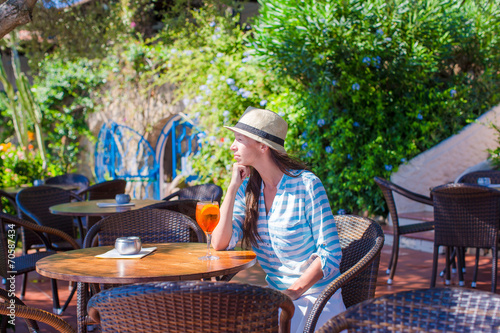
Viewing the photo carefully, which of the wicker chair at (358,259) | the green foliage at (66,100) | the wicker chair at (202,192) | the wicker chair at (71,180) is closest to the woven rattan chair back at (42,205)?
the wicker chair at (202,192)

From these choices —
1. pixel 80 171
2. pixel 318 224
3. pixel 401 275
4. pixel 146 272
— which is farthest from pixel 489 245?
pixel 80 171

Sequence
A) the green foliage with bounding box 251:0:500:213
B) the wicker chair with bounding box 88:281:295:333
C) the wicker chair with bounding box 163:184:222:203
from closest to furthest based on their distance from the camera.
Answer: the wicker chair with bounding box 88:281:295:333 → the wicker chair with bounding box 163:184:222:203 → the green foliage with bounding box 251:0:500:213

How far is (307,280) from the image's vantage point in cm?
176

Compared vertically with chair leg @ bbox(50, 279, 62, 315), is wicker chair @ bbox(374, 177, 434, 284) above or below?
above

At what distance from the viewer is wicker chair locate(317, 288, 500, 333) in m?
1.00

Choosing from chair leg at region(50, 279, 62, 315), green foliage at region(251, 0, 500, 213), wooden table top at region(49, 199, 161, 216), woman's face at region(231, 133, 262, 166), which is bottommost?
chair leg at region(50, 279, 62, 315)

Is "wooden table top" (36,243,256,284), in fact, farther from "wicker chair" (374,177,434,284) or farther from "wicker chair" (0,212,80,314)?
"wicker chair" (374,177,434,284)

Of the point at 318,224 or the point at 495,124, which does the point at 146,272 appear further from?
the point at 495,124

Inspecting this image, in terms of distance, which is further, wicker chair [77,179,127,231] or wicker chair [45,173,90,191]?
wicker chair [45,173,90,191]

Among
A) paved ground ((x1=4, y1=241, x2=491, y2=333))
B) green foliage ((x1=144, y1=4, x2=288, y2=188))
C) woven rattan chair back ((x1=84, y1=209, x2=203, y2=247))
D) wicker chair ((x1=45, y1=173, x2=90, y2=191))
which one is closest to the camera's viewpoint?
woven rattan chair back ((x1=84, y1=209, x2=203, y2=247))

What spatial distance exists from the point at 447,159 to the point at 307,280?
4.74 m

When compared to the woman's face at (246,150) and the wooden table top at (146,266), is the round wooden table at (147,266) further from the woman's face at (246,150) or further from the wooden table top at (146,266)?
the woman's face at (246,150)

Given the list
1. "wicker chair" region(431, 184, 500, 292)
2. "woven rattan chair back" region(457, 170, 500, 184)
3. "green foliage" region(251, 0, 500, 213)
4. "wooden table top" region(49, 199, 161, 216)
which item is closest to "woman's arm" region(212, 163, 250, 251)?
"wooden table top" region(49, 199, 161, 216)

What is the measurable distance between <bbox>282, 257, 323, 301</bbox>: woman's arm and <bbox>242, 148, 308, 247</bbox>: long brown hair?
28cm
